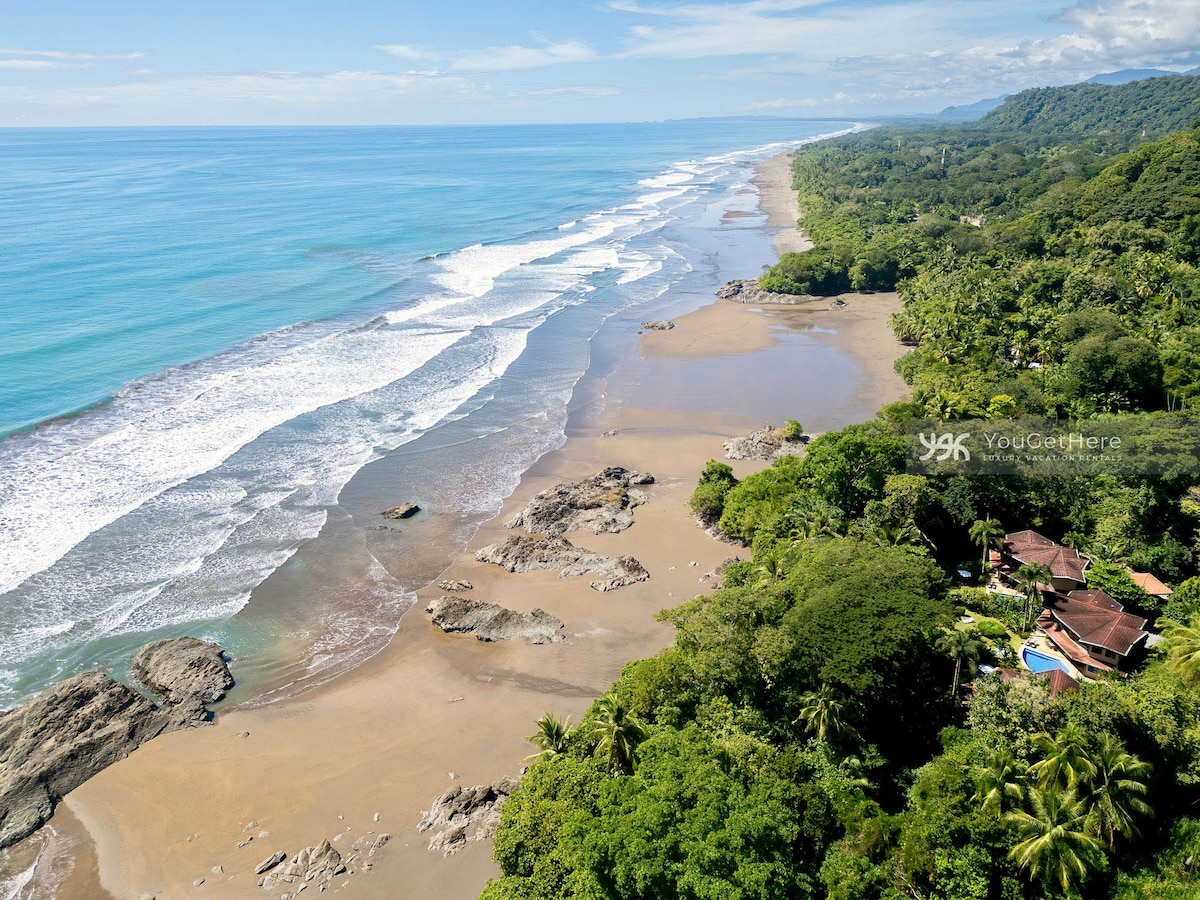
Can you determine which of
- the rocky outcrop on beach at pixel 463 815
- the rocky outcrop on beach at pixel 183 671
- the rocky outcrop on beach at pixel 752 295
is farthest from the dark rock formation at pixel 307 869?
the rocky outcrop on beach at pixel 752 295

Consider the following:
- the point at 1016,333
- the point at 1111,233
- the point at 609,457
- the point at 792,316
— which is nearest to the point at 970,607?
the point at 609,457

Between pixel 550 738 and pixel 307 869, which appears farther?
pixel 550 738

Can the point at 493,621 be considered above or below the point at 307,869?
above

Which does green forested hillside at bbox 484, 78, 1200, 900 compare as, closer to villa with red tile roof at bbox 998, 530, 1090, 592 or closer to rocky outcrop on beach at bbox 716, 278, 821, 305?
villa with red tile roof at bbox 998, 530, 1090, 592

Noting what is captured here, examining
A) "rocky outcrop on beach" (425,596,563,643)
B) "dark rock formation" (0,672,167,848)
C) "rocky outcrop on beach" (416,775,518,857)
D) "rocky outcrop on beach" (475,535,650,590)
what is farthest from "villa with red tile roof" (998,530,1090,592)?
"dark rock formation" (0,672,167,848)

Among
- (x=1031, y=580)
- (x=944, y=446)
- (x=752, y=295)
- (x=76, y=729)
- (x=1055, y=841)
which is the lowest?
(x=76, y=729)

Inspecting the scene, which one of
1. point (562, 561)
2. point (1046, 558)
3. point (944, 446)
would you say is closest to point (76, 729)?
point (562, 561)

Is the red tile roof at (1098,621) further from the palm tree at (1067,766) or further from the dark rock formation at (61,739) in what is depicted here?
the dark rock formation at (61,739)

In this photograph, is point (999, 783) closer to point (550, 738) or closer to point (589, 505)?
point (550, 738)
